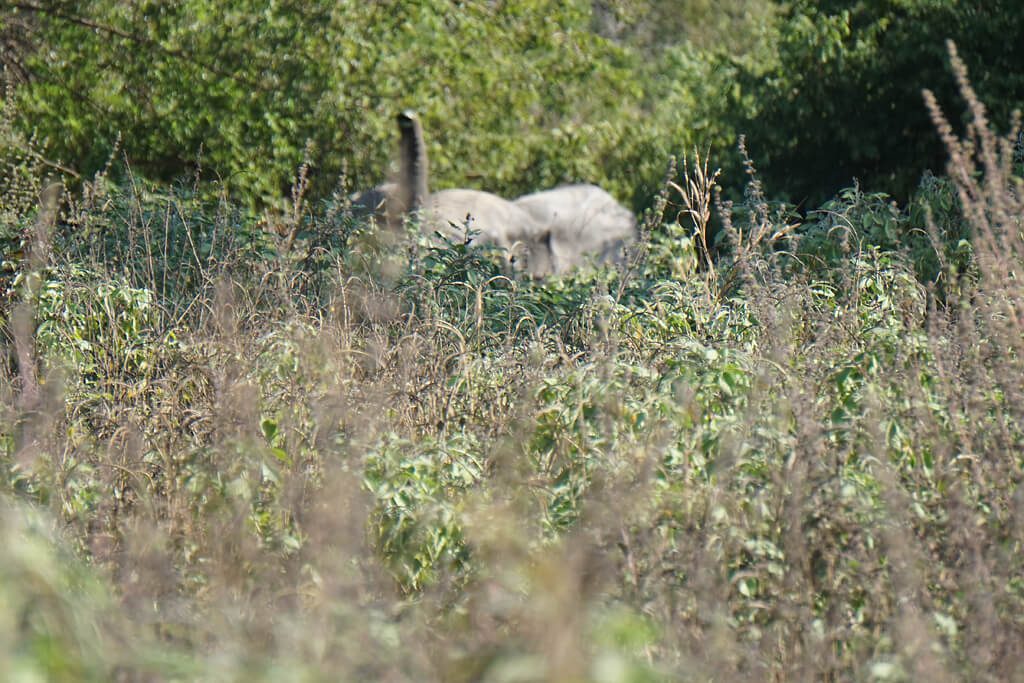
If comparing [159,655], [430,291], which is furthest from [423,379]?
[159,655]

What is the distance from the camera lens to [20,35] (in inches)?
423

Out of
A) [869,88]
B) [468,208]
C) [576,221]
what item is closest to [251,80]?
[468,208]

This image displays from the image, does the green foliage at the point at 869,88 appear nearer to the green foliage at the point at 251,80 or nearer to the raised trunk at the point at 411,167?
the raised trunk at the point at 411,167

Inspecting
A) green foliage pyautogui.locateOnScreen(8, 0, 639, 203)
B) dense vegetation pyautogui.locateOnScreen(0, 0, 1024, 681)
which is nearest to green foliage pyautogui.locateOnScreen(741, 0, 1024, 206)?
dense vegetation pyautogui.locateOnScreen(0, 0, 1024, 681)

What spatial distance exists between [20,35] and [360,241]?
19.3 ft

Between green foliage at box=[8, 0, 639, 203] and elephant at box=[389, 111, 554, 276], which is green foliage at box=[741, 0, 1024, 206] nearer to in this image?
elephant at box=[389, 111, 554, 276]

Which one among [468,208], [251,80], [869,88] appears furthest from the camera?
[251,80]

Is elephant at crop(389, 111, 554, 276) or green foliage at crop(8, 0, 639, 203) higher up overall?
green foliage at crop(8, 0, 639, 203)

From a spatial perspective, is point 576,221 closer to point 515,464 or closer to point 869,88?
point 869,88

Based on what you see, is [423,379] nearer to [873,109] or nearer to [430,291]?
[430,291]

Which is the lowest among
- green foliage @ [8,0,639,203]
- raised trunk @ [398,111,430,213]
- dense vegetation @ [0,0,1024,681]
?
dense vegetation @ [0,0,1024,681]

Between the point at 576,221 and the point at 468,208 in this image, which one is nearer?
the point at 468,208

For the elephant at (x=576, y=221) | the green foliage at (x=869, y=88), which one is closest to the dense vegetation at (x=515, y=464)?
the green foliage at (x=869, y=88)

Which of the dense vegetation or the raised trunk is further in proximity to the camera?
the raised trunk
